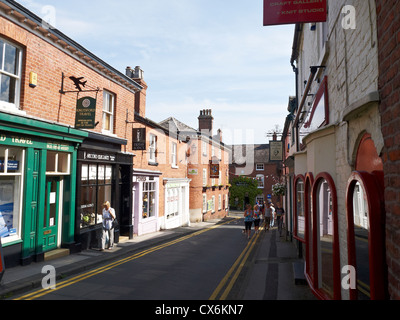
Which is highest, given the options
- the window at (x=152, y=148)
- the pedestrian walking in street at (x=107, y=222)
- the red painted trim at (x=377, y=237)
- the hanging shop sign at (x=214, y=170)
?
the window at (x=152, y=148)

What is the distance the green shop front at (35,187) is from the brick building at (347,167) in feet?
26.6

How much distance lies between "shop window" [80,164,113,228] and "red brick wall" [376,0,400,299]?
37.1 feet

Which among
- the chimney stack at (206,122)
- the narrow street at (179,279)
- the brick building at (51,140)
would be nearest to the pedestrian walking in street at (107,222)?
the brick building at (51,140)

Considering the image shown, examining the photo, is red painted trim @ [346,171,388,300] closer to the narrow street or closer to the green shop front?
the narrow street

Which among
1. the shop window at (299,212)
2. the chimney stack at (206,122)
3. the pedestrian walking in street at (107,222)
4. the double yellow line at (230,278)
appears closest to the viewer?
the double yellow line at (230,278)

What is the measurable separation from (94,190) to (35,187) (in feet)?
10.9

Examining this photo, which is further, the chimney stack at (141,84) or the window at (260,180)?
the window at (260,180)

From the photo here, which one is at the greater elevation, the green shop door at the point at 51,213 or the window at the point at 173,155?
the window at the point at 173,155

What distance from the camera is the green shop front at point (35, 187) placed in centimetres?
884

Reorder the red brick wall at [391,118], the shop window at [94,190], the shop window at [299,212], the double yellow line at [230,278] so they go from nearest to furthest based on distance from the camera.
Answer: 1. the red brick wall at [391,118]
2. the double yellow line at [230,278]
3. the shop window at [299,212]
4. the shop window at [94,190]

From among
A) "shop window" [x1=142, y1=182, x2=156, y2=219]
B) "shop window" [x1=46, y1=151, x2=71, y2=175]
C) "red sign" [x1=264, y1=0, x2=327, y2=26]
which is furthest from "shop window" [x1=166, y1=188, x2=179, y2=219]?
"red sign" [x1=264, y1=0, x2=327, y2=26]

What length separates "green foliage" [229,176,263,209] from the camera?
5122cm

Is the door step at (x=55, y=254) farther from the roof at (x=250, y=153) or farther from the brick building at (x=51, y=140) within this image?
the roof at (x=250, y=153)
